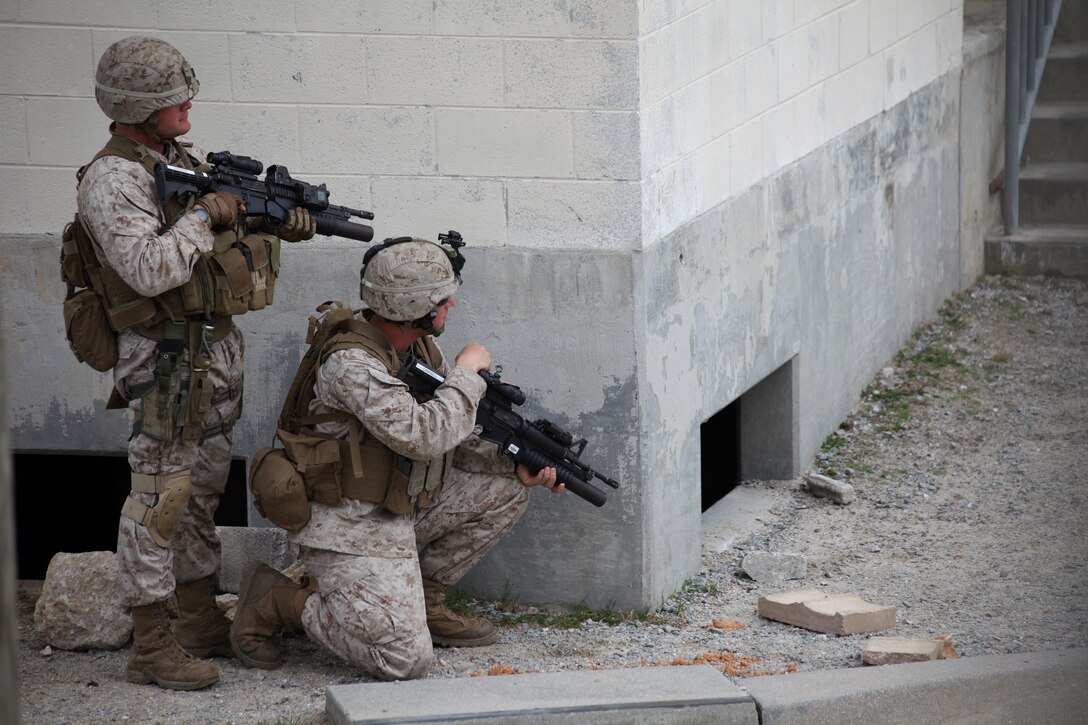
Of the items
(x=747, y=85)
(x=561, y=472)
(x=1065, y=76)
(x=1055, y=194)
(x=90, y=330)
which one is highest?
(x=747, y=85)

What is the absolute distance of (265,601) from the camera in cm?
469

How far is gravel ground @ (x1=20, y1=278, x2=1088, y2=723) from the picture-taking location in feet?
15.2

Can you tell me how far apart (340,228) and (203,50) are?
3.22 feet

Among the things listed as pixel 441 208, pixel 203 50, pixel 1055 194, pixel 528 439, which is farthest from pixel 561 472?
pixel 1055 194

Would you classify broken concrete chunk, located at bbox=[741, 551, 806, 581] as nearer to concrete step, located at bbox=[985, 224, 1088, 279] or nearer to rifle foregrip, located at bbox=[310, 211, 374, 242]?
rifle foregrip, located at bbox=[310, 211, 374, 242]

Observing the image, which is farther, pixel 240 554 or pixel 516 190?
pixel 240 554

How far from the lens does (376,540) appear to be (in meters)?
4.55

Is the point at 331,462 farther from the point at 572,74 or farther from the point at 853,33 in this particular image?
the point at 853,33

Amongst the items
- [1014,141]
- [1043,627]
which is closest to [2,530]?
[1043,627]

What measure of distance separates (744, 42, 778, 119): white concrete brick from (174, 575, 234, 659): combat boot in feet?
9.15

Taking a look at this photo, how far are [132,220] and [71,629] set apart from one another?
1.53m

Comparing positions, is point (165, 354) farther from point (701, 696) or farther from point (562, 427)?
point (701, 696)

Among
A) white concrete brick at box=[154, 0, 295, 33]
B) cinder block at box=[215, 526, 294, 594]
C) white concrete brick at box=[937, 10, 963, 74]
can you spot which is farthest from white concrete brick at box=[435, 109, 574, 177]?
white concrete brick at box=[937, 10, 963, 74]

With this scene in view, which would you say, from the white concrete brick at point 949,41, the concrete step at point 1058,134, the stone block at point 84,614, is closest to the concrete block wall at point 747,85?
the white concrete brick at point 949,41
